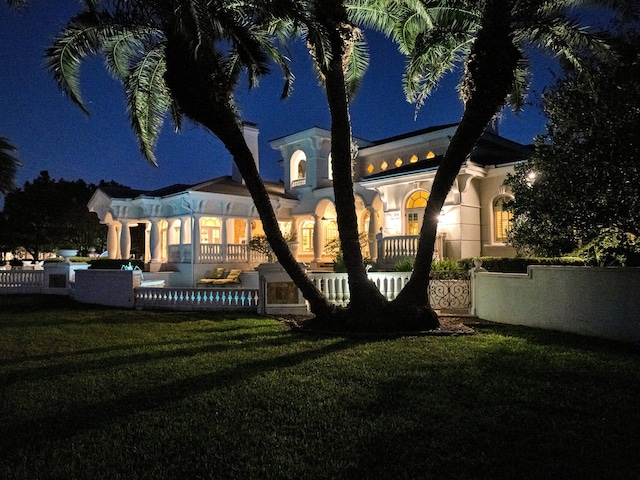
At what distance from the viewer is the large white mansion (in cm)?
1817

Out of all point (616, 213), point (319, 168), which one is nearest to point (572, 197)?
point (616, 213)

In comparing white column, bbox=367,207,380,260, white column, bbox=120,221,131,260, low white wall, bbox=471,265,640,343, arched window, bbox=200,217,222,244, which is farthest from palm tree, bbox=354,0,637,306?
white column, bbox=120,221,131,260

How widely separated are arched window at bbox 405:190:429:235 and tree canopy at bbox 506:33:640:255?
9.08 meters

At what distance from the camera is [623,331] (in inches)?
352

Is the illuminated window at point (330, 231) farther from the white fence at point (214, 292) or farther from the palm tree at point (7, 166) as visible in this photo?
the palm tree at point (7, 166)

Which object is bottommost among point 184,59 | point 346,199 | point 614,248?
point 614,248

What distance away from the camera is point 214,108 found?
Result: 9.28 metres

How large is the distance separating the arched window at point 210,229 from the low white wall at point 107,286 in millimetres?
9589

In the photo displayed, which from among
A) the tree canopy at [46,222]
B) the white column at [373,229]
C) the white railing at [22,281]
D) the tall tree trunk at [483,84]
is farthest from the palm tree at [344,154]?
the tree canopy at [46,222]

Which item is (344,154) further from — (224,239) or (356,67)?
(224,239)

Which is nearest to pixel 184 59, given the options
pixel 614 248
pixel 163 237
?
pixel 614 248

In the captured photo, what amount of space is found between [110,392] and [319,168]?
1989cm

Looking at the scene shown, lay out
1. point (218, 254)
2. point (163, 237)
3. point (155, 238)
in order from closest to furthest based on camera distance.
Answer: point (218, 254) → point (155, 238) → point (163, 237)

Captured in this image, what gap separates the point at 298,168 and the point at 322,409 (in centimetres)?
2220
